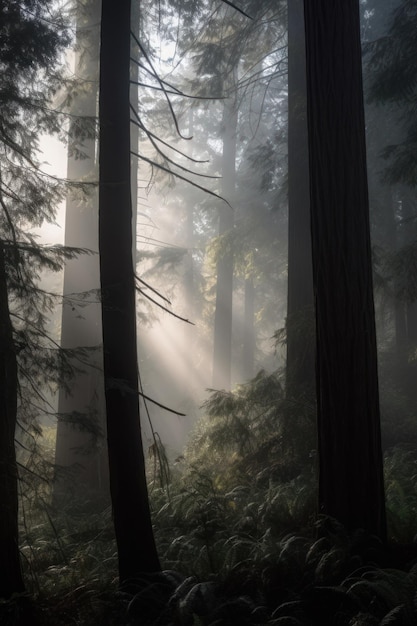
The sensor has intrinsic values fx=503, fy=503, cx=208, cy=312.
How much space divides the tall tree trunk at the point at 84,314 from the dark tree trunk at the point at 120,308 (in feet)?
17.5

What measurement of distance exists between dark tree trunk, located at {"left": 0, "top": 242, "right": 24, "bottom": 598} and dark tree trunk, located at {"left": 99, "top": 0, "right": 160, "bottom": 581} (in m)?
0.95

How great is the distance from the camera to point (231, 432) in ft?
28.7

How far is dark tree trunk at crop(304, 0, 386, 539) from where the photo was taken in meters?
4.85

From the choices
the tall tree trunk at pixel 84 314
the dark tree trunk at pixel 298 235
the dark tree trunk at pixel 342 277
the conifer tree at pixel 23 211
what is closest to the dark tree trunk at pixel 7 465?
the conifer tree at pixel 23 211

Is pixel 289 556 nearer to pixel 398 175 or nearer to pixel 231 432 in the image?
pixel 231 432

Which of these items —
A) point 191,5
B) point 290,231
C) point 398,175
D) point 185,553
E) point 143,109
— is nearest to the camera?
point 185,553

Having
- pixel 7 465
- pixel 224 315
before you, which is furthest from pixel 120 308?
pixel 224 315

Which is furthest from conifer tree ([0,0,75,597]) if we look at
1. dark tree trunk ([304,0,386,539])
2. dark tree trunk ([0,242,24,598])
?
dark tree trunk ([304,0,386,539])

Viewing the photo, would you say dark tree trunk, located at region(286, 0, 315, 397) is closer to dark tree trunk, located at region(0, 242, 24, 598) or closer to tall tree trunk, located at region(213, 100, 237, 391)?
dark tree trunk, located at region(0, 242, 24, 598)

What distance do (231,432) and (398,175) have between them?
5.22 metres

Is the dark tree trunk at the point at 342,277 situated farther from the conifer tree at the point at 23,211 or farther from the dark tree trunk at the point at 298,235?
the dark tree trunk at the point at 298,235

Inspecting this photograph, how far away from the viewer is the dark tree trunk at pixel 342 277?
4.85 metres

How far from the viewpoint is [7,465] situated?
15.8 ft

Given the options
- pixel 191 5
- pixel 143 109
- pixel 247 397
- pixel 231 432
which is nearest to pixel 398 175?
pixel 247 397
